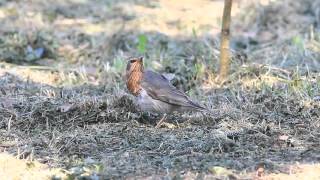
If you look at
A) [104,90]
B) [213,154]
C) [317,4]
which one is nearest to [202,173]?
[213,154]

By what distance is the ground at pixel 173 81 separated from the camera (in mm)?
5117

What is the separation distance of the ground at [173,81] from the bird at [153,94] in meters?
0.14

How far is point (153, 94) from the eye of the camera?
6.24 m

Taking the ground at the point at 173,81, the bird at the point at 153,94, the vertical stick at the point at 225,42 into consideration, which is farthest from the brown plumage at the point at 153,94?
the vertical stick at the point at 225,42

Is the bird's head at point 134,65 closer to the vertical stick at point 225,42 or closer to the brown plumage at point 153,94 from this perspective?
the brown plumage at point 153,94

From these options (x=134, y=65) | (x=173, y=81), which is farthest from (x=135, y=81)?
(x=173, y=81)

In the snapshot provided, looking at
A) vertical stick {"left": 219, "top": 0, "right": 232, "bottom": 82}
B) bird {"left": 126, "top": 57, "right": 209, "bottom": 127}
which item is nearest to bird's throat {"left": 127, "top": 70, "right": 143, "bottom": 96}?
bird {"left": 126, "top": 57, "right": 209, "bottom": 127}

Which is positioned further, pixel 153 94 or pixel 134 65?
pixel 134 65

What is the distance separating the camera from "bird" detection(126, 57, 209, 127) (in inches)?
244

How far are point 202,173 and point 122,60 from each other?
3.76 meters

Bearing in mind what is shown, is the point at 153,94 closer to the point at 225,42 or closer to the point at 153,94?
the point at 153,94

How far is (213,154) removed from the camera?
522cm

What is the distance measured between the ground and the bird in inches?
5.4

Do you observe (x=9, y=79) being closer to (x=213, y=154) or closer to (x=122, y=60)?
(x=122, y=60)
